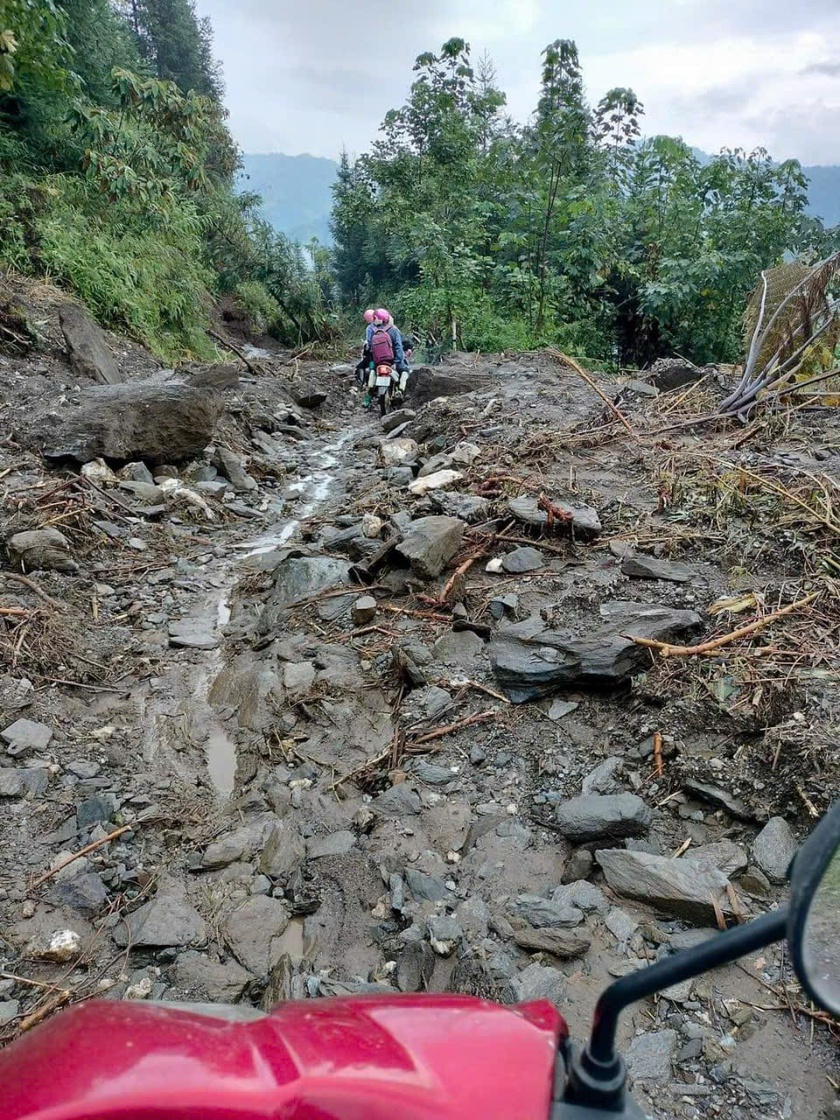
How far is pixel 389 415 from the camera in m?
11.5

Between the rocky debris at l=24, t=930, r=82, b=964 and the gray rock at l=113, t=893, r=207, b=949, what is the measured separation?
13 centimetres

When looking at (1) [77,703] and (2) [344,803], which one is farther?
(1) [77,703]

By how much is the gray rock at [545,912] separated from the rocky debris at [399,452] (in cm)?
626

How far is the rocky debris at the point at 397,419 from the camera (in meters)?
10.9

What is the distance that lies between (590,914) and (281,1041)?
1735 millimetres

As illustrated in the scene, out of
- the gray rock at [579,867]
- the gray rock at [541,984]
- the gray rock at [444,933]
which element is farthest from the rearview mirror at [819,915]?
the gray rock at [579,867]

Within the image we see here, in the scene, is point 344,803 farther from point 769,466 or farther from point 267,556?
point 769,466

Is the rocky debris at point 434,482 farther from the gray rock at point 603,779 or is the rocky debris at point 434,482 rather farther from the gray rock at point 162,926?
the gray rock at point 162,926

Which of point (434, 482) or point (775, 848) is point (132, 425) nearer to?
point (434, 482)

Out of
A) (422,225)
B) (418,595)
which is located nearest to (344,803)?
(418,595)

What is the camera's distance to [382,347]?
1134 centimetres

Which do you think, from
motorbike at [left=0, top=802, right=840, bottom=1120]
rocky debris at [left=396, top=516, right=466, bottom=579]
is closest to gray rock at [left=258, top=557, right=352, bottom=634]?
rocky debris at [left=396, top=516, right=466, bottom=579]

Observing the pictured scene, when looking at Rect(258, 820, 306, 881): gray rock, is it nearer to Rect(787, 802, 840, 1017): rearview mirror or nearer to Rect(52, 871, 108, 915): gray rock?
Rect(52, 871, 108, 915): gray rock

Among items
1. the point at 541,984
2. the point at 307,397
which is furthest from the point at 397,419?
the point at 541,984
